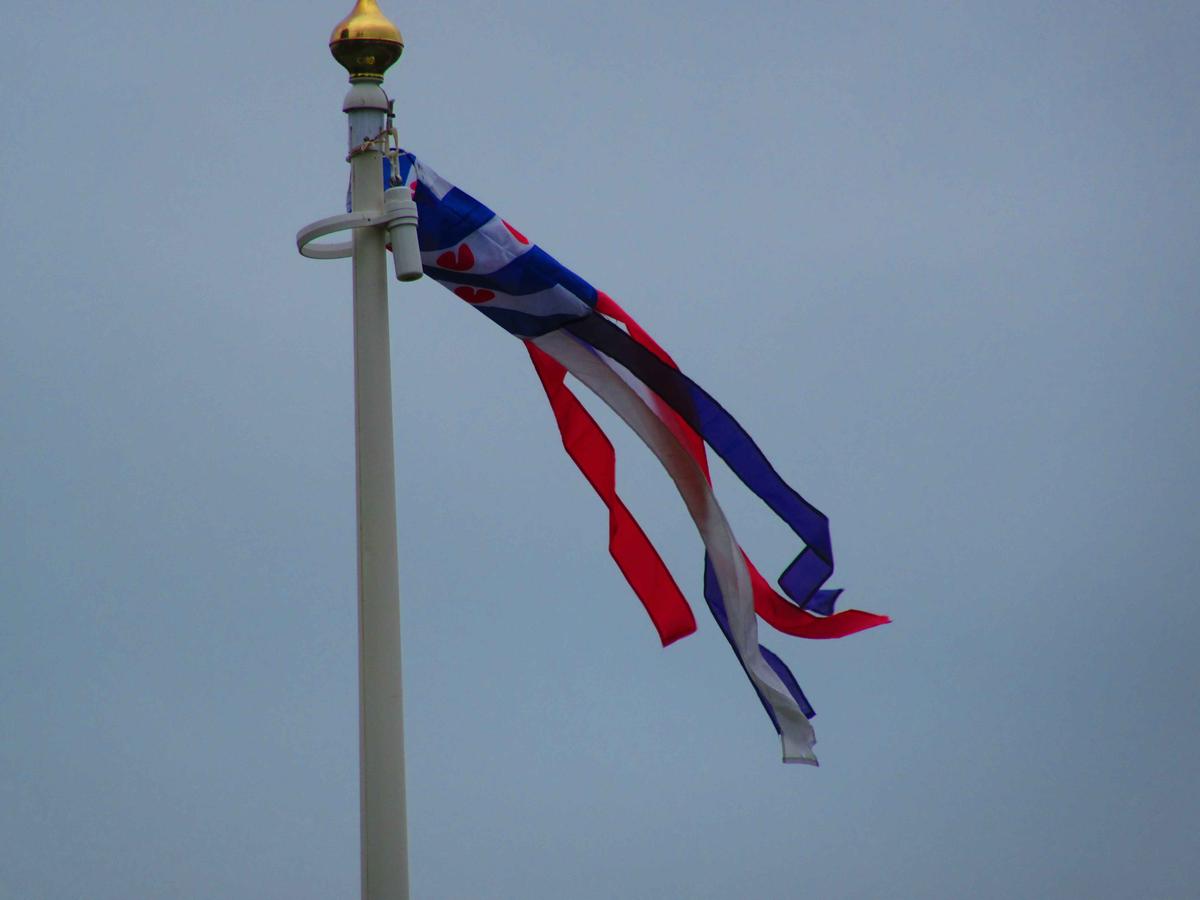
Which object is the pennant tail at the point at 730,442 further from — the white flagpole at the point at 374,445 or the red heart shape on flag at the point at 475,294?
the white flagpole at the point at 374,445

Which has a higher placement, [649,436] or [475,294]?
[475,294]

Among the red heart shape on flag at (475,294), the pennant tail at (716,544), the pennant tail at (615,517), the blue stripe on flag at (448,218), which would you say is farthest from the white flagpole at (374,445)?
the pennant tail at (615,517)

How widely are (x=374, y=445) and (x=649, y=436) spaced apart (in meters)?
3.62

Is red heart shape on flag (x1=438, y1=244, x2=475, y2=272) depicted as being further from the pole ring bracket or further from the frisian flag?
the pole ring bracket

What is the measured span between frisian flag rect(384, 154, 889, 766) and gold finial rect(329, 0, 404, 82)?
1.57 m

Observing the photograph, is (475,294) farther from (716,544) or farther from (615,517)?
(716,544)

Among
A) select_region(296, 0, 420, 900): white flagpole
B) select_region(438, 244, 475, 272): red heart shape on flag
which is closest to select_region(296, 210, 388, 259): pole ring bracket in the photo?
select_region(296, 0, 420, 900): white flagpole

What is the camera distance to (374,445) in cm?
1484

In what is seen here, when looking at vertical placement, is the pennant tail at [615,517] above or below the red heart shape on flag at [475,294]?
below

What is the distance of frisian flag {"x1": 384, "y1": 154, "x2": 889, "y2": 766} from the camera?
56.3 feet

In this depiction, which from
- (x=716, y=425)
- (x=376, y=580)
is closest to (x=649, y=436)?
(x=716, y=425)

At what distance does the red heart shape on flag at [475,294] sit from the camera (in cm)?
1736

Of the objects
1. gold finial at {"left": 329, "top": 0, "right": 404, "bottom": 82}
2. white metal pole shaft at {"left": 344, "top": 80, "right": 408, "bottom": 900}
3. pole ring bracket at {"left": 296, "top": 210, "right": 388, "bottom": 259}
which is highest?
gold finial at {"left": 329, "top": 0, "right": 404, "bottom": 82}

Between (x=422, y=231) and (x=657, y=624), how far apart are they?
12.6ft
